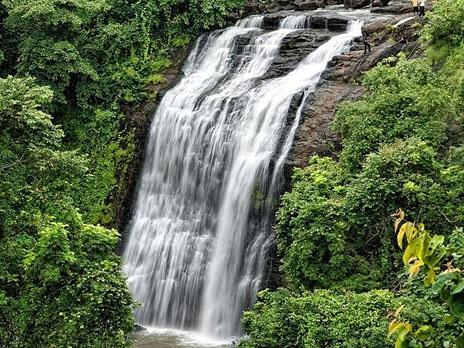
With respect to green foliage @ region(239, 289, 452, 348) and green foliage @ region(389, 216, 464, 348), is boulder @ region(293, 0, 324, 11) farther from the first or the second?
green foliage @ region(389, 216, 464, 348)

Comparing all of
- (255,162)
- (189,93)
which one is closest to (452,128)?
(255,162)

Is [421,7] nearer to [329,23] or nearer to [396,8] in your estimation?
[396,8]

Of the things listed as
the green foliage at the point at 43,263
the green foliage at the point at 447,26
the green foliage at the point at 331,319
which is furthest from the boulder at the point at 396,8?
the green foliage at the point at 43,263

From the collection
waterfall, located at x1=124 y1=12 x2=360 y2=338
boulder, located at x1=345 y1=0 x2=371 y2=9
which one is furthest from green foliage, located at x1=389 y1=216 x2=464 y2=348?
boulder, located at x1=345 y1=0 x2=371 y2=9

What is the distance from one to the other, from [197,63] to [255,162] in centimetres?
698

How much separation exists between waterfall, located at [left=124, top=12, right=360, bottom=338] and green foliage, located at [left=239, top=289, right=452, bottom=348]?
465cm

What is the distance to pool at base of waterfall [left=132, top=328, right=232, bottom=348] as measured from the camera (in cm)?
1497

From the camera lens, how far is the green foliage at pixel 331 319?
9164 millimetres

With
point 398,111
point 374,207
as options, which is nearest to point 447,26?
point 398,111

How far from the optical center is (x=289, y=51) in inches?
786

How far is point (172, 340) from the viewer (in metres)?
15.4

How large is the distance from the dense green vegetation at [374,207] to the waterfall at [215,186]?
2.65 metres

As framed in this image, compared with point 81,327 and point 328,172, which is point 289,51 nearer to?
point 328,172

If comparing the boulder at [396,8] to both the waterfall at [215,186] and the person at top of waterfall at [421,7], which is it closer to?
the person at top of waterfall at [421,7]
